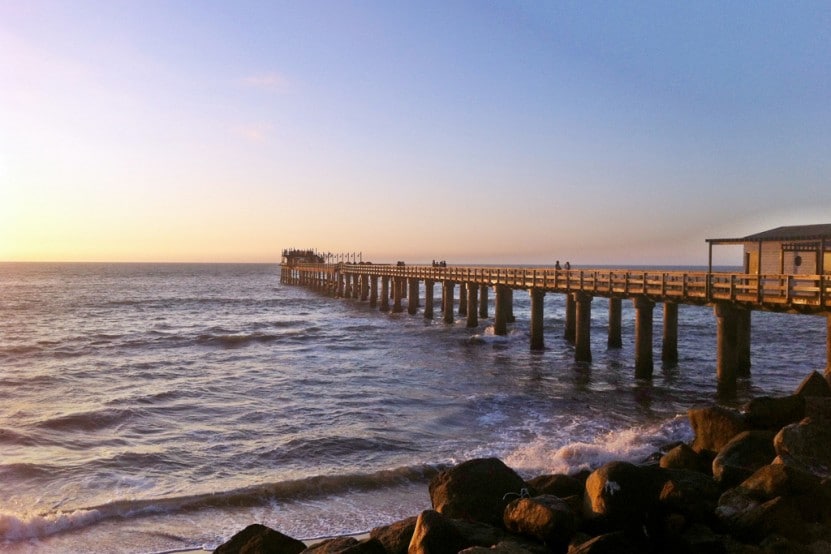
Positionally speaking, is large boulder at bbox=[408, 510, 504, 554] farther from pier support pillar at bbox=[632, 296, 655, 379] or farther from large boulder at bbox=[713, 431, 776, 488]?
pier support pillar at bbox=[632, 296, 655, 379]

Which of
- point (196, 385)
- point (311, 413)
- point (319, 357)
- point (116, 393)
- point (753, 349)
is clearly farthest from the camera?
point (753, 349)

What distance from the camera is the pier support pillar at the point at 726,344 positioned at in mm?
18828

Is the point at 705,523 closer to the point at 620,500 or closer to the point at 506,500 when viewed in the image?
the point at 620,500

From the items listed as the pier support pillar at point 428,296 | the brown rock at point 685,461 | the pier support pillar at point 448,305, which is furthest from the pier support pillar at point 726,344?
the pier support pillar at point 428,296

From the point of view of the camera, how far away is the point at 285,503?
37.4ft

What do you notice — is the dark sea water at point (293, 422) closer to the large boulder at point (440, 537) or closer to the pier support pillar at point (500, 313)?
the pier support pillar at point (500, 313)

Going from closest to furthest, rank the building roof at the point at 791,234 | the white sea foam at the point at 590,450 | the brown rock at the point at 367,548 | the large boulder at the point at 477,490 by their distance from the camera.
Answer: the brown rock at the point at 367,548 < the large boulder at the point at 477,490 < the white sea foam at the point at 590,450 < the building roof at the point at 791,234

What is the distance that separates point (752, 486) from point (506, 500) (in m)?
3.13

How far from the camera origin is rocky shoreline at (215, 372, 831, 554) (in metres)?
7.04

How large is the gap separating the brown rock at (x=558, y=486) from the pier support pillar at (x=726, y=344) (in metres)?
11.8

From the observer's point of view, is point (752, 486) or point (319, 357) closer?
point (752, 486)

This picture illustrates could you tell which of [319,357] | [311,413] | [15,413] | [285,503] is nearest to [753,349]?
[319,357]

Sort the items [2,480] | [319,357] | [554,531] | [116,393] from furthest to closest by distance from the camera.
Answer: [319,357], [116,393], [2,480], [554,531]

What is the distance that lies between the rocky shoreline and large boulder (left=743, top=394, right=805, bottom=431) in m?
2.70
